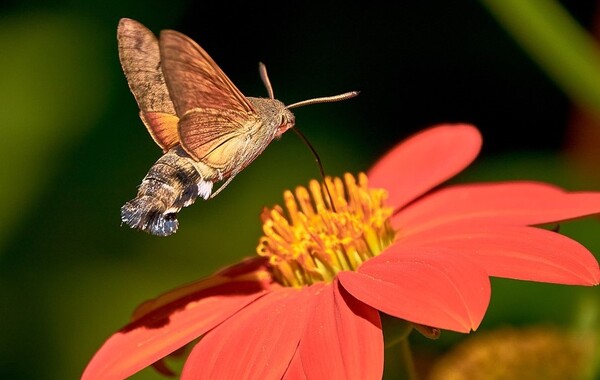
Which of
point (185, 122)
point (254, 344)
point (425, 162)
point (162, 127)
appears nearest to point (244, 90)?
point (425, 162)

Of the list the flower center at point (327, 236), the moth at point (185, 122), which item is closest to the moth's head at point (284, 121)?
the moth at point (185, 122)

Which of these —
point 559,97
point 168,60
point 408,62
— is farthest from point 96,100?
point 168,60

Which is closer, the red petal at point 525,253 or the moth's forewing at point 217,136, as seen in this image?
the red petal at point 525,253

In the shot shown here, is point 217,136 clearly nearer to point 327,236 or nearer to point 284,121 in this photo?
point 284,121

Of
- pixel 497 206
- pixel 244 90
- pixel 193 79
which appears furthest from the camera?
pixel 244 90

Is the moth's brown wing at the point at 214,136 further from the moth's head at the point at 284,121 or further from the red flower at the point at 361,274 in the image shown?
the red flower at the point at 361,274

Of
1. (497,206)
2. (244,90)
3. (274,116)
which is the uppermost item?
(274,116)

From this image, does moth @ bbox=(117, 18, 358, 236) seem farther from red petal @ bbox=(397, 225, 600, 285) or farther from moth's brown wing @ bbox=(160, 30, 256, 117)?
red petal @ bbox=(397, 225, 600, 285)
